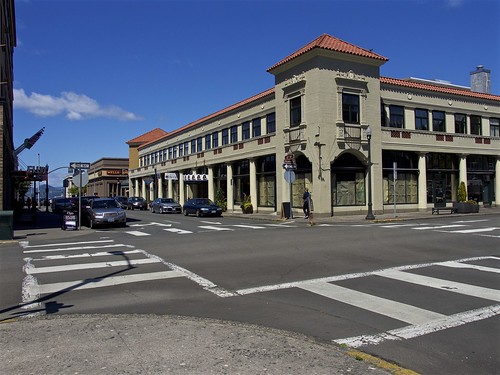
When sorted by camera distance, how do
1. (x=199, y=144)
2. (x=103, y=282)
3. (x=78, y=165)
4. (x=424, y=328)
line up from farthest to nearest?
1. (x=199, y=144)
2. (x=78, y=165)
3. (x=103, y=282)
4. (x=424, y=328)

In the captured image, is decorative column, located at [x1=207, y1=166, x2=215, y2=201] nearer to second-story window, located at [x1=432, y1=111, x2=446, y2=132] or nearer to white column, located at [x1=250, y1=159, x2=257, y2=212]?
white column, located at [x1=250, y1=159, x2=257, y2=212]

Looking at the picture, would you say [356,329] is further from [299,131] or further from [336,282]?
[299,131]

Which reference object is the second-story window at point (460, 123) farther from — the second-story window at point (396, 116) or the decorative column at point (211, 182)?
the decorative column at point (211, 182)

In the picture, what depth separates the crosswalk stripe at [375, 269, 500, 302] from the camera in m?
7.37

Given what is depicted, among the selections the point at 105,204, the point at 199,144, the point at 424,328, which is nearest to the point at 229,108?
the point at 199,144

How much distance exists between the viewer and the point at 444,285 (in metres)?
8.04

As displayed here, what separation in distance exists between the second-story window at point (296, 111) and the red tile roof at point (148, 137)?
46.0m

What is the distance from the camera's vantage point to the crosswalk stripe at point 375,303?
6078 mm

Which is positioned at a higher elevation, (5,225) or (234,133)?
(234,133)

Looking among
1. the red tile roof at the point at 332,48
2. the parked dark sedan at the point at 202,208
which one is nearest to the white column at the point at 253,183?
the parked dark sedan at the point at 202,208

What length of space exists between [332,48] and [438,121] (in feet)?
37.7

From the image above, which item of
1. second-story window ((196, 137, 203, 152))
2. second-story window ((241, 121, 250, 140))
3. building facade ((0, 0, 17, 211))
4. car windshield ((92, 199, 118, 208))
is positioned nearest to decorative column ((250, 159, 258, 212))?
second-story window ((241, 121, 250, 140))

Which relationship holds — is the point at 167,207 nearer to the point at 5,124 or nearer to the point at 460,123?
the point at 5,124

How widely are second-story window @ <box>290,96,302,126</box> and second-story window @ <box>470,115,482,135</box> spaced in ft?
51.4
